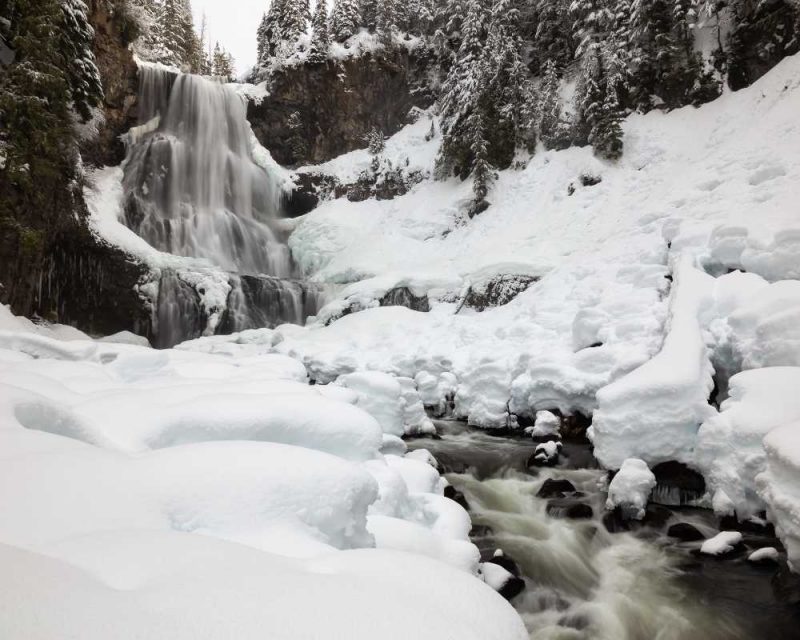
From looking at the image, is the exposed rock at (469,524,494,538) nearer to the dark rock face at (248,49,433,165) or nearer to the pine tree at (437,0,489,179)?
the pine tree at (437,0,489,179)

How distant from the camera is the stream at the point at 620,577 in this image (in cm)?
434

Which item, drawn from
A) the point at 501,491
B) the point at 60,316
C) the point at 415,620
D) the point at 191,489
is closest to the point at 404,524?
the point at 191,489

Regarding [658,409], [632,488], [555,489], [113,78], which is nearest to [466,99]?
[113,78]

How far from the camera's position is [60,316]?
15578mm

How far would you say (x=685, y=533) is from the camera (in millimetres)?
5523

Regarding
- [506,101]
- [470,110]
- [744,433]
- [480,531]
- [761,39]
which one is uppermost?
[761,39]

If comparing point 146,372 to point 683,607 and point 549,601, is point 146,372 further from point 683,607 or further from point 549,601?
point 683,607

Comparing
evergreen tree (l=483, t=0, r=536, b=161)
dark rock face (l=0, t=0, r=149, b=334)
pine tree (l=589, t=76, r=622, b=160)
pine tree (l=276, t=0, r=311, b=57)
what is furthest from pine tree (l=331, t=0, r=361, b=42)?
pine tree (l=589, t=76, r=622, b=160)

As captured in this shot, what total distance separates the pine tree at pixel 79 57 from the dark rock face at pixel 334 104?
14.1 m

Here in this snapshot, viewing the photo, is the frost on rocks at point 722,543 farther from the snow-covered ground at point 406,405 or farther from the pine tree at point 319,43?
the pine tree at point 319,43

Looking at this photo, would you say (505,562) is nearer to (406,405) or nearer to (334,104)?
(406,405)

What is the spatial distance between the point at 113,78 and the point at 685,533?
25953 mm

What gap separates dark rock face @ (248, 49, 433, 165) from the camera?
28.7 meters

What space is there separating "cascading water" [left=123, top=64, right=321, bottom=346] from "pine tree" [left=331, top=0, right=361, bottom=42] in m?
8.33
